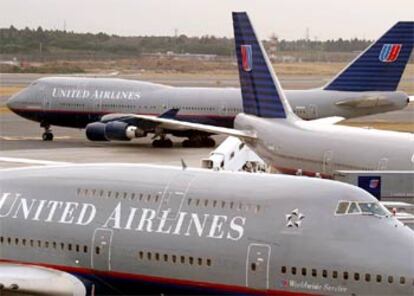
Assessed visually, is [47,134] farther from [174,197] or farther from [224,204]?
[224,204]

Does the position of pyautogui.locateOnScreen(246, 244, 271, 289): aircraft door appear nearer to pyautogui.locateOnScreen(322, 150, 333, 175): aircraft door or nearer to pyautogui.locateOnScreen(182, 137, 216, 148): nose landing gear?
pyautogui.locateOnScreen(322, 150, 333, 175): aircraft door

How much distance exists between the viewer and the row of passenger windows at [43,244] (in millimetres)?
20689

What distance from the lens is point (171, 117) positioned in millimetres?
59406

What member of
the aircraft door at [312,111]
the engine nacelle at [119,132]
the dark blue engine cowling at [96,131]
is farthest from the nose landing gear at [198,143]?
the aircraft door at [312,111]

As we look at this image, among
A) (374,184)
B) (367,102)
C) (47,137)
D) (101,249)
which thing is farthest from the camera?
(47,137)

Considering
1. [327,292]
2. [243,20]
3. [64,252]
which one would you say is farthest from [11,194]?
[243,20]

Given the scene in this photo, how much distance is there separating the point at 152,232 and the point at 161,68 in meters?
166

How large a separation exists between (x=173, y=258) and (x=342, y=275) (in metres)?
3.61

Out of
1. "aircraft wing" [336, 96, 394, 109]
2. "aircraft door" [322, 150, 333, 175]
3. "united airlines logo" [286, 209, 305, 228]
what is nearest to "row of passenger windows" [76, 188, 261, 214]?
"united airlines logo" [286, 209, 305, 228]

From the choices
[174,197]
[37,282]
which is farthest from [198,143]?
[37,282]

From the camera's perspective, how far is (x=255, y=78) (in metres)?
40.2

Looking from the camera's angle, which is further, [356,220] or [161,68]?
[161,68]

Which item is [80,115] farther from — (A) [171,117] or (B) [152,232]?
(B) [152,232]

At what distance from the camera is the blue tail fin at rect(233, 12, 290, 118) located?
1554 inches
